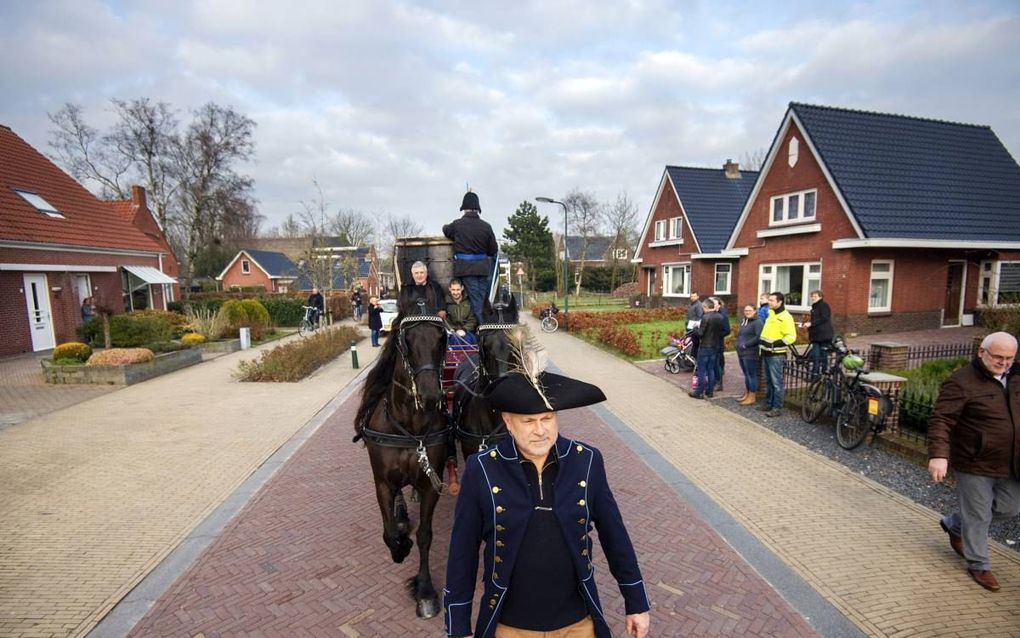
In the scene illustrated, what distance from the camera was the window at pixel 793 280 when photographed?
17316 mm

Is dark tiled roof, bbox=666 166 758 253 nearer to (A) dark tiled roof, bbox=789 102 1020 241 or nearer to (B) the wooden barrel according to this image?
(A) dark tiled roof, bbox=789 102 1020 241

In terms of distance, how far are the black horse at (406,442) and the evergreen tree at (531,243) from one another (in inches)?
1726

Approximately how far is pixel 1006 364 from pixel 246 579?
19.5 feet

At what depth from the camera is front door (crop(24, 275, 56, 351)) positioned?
1520cm

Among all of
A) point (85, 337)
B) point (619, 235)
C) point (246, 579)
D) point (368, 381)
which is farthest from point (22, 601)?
point (619, 235)

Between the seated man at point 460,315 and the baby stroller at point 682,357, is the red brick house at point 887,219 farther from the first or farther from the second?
the seated man at point 460,315

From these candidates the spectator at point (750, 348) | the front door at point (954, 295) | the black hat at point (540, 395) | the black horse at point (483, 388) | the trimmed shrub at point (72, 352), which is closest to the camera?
the black hat at point (540, 395)

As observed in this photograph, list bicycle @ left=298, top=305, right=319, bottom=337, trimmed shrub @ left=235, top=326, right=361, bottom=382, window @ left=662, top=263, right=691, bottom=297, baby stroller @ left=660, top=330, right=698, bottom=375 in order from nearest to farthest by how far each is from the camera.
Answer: baby stroller @ left=660, top=330, right=698, bottom=375 → trimmed shrub @ left=235, top=326, right=361, bottom=382 → bicycle @ left=298, top=305, right=319, bottom=337 → window @ left=662, top=263, right=691, bottom=297

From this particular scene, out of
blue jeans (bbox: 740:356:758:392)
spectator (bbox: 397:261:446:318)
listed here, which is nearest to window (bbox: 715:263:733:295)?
blue jeans (bbox: 740:356:758:392)

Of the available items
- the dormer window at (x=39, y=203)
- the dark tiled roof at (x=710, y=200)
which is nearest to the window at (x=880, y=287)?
the dark tiled roof at (x=710, y=200)

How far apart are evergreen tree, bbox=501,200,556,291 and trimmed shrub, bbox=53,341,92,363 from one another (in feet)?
124

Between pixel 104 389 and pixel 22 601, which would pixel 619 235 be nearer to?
pixel 104 389

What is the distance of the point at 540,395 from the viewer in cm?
189

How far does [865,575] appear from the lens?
3754 mm
